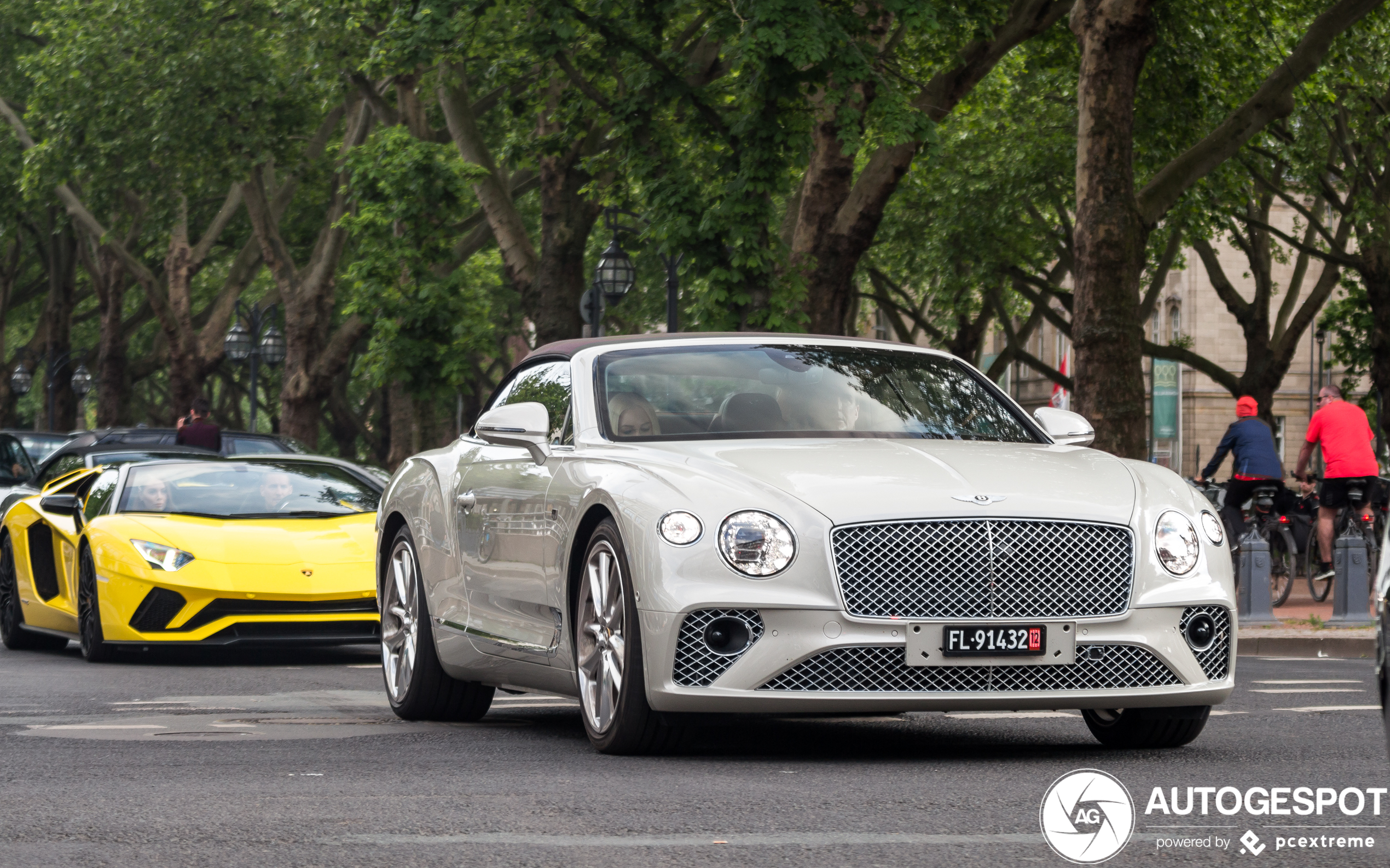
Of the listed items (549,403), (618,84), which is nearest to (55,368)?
(618,84)

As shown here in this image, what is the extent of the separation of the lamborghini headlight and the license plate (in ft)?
23.0

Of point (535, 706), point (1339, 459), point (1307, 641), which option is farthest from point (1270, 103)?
point (535, 706)

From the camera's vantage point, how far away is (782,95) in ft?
67.5

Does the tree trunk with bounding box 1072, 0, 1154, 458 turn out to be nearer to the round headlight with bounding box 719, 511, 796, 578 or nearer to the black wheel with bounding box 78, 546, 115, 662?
the black wheel with bounding box 78, 546, 115, 662

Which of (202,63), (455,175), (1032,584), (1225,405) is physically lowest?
(1225,405)

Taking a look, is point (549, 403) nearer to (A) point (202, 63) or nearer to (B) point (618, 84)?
(B) point (618, 84)

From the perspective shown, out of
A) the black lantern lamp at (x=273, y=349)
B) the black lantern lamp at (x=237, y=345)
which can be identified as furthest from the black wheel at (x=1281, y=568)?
the black lantern lamp at (x=273, y=349)

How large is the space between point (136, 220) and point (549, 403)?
3578cm

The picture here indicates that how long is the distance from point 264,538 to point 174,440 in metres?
15.0

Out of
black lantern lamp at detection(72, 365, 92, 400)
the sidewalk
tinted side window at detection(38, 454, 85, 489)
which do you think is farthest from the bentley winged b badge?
black lantern lamp at detection(72, 365, 92, 400)

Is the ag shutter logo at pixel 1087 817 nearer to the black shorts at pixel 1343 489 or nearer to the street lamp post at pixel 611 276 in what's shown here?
the black shorts at pixel 1343 489

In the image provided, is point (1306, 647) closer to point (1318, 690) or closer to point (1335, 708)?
point (1318, 690)

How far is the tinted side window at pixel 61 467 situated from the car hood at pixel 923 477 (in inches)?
416

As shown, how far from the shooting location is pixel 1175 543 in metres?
7.20
